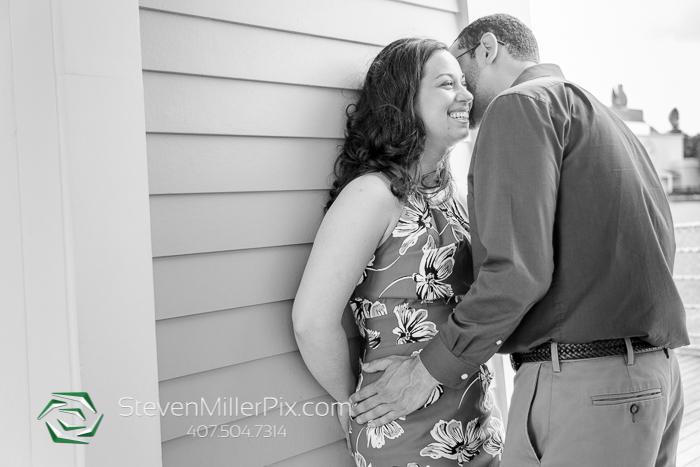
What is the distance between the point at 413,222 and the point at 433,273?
15cm

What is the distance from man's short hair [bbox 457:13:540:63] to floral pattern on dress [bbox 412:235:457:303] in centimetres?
62

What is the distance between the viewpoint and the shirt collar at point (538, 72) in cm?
168

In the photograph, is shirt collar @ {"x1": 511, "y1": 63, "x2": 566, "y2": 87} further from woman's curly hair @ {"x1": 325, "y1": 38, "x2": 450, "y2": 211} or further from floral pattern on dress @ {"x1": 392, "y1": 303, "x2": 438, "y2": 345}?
floral pattern on dress @ {"x1": 392, "y1": 303, "x2": 438, "y2": 345}

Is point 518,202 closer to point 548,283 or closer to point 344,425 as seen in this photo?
point 548,283

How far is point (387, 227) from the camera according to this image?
1663 mm

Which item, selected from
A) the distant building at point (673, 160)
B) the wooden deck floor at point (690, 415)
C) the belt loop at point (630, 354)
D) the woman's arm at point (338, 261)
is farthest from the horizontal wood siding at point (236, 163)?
the distant building at point (673, 160)

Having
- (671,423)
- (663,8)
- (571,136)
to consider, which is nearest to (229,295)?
(571,136)

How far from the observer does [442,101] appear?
176 centimetres

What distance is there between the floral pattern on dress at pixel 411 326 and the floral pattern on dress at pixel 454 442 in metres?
0.23

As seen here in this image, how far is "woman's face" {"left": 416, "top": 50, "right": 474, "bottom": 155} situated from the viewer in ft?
5.79

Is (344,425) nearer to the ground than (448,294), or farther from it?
nearer to the ground

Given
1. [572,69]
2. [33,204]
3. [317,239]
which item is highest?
[572,69]

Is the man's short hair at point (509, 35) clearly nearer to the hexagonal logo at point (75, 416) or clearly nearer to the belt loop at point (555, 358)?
the belt loop at point (555, 358)

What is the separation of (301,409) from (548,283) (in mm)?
767
